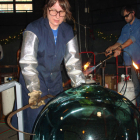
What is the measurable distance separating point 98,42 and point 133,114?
7394mm

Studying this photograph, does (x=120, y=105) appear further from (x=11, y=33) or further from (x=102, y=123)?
(x=11, y=33)

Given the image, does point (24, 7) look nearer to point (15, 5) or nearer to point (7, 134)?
point (15, 5)

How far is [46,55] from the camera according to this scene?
1.66 m

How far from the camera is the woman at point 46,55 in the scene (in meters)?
1.48

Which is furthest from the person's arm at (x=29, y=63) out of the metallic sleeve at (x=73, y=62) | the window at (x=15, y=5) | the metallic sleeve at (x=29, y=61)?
the window at (x=15, y=5)

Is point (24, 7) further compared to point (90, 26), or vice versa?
point (24, 7)

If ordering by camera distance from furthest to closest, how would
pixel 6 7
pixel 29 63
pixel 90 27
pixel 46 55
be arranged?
pixel 6 7
pixel 90 27
pixel 46 55
pixel 29 63

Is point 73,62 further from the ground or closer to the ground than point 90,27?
closer to the ground

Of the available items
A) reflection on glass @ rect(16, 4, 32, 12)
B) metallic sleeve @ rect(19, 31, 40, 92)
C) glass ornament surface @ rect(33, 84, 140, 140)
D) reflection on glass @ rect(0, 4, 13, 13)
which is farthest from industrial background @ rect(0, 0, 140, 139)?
glass ornament surface @ rect(33, 84, 140, 140)

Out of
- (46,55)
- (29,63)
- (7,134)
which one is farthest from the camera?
(7,134)

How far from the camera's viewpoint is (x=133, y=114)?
3.12 ft

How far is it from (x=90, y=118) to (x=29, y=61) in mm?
827


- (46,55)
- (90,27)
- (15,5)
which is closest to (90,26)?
(90,27)

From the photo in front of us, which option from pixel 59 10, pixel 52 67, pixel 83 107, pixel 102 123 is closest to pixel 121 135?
pixel 102 123
